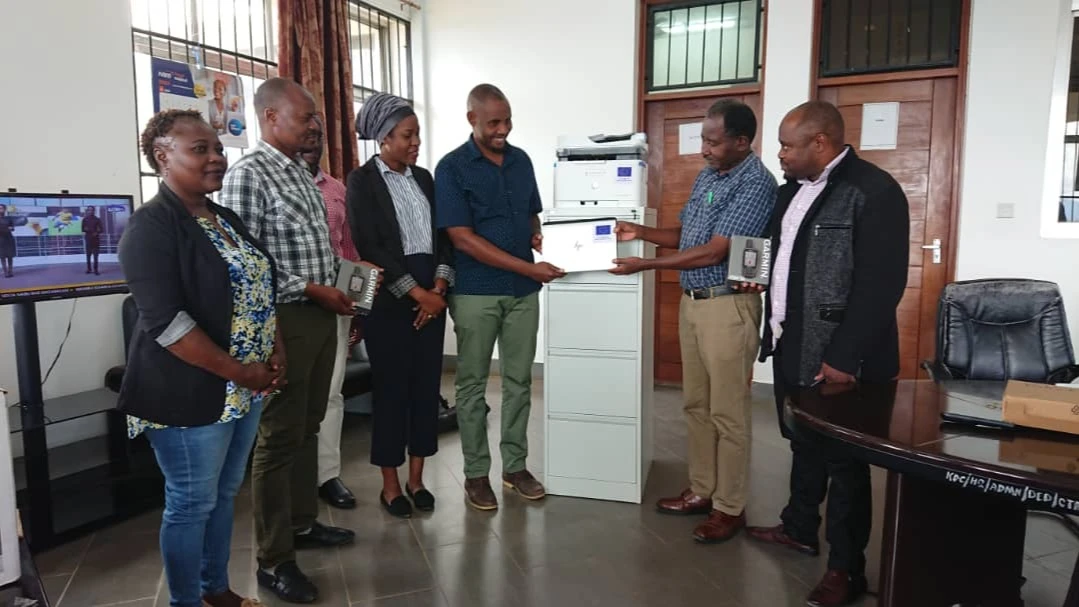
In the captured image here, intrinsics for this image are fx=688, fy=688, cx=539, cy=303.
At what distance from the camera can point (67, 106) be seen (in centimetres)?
320

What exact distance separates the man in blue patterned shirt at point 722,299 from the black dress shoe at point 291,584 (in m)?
1.36

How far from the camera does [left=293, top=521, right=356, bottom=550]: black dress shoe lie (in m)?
2.48

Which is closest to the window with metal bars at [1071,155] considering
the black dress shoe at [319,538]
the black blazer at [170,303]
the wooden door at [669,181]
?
the wooden door at [669,181]

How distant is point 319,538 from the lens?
249 centimetres

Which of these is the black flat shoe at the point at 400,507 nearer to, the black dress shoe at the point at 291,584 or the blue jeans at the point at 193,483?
the black dress shoe at the point at 291,584

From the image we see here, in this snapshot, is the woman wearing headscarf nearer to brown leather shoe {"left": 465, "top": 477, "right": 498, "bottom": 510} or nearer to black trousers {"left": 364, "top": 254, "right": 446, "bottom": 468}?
black trousers {"left": 364, "top": 254, "right": 446, "bottom": 468}

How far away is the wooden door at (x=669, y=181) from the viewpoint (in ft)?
16.3

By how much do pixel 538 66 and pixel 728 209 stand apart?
10.1ft

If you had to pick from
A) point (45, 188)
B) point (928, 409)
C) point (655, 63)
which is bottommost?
point (928, 409)

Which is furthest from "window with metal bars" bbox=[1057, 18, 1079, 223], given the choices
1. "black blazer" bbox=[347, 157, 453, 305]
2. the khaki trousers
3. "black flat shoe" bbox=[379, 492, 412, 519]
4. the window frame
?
"black flat shoe" bbox=[379, 492, 412, 519]

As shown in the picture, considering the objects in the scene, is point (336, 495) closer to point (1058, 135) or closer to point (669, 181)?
point (669, 181)

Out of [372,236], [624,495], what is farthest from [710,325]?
[372,236]

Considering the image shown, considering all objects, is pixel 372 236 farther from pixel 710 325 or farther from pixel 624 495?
pixel 624 495

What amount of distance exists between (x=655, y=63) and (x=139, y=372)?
4.28 meters
